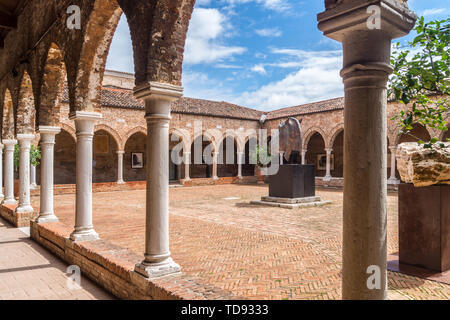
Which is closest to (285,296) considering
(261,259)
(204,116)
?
(261,259)

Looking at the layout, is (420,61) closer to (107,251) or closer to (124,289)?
(124,289)

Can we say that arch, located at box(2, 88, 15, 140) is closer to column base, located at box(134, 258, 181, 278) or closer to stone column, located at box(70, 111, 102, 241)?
stone column, located at box(70, 111, 102, 241)

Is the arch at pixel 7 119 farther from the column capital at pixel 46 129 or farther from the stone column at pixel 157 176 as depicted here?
the stone column at pixel 157 176

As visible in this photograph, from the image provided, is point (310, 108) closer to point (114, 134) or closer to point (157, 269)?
point (114, 134)

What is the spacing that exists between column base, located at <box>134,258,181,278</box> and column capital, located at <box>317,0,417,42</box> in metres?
2.94

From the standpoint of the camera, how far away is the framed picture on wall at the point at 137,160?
80.2ft

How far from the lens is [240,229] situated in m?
7.85

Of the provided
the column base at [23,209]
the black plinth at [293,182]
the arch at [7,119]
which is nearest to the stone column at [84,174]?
the column base at [23,209]

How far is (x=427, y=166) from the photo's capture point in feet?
14.8

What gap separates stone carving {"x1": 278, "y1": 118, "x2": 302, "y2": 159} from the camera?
42.5 feet

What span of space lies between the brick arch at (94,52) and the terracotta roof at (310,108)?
17.5 metres

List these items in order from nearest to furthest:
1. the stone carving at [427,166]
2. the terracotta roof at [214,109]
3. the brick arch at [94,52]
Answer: the stone carving at [427,166] → the brick arch at [94,52] → the terracotta roof at [214,109]

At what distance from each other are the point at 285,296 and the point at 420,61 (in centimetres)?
289

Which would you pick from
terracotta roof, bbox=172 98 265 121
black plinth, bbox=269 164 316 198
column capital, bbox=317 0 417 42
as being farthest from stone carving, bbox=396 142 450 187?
terracotta roof, bbox=172 98 265 121
